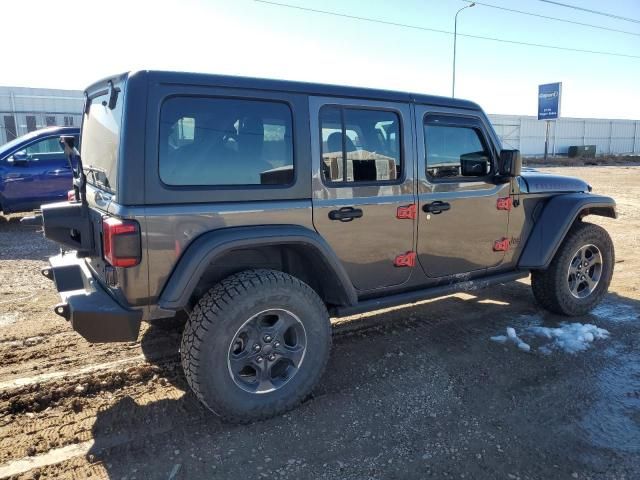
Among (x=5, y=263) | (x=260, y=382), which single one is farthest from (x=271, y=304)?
(x=5, y=263)

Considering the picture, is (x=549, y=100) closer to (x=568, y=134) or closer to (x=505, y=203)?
(x=568, y=134)

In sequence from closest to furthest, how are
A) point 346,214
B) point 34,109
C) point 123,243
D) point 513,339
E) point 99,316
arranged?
point 123,243
point 99,316
point 346,214
point 513,339
point 34,109

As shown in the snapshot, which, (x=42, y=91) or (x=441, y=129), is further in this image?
(x=42, y=91)

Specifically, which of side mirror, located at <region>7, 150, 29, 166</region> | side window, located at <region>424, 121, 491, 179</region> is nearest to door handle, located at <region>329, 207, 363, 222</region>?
side window, located at <region>424, 121, 491, 179</region>

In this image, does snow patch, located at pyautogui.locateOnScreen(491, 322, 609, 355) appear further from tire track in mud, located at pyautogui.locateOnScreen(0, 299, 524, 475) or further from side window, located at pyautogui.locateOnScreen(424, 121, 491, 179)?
tire track in mud, located at pyautogui.locateOnScreen(0, 299, 524, 475)

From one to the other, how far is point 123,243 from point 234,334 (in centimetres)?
81

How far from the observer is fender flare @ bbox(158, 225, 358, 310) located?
2678 mm

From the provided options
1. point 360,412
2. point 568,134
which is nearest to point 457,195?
point 360,412

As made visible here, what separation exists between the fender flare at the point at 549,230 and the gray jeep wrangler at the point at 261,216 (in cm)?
55

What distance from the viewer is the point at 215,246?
271cm

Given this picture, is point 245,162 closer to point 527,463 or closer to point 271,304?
point 271,304

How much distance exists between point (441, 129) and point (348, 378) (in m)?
2.09

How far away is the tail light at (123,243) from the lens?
255 cm

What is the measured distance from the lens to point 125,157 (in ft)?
8.52
